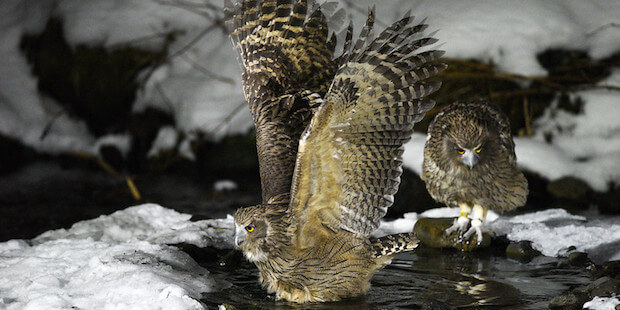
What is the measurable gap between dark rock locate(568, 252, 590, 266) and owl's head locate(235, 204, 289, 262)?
205 cm

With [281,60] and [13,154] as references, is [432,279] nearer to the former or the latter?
[281,60]

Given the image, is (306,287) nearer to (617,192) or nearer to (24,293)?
(24,293)

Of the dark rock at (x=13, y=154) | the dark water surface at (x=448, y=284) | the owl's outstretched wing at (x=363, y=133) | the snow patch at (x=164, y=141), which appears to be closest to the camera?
the owl's outstretched wing at (x=363, y=133)

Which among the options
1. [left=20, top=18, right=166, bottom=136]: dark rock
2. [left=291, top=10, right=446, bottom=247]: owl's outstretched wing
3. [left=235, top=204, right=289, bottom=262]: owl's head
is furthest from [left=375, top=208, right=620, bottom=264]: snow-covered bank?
[left=20, top=18, right=166, bottom=136]: dark rock

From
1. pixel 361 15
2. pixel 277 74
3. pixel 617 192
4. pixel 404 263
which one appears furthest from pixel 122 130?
pixel 617 192

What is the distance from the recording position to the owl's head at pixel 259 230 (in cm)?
365

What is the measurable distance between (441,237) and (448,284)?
0.93 m

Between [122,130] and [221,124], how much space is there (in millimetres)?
1536

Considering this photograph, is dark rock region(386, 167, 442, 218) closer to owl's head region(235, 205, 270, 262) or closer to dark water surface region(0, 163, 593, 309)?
dark water surface region(0, 163, 593, 309)

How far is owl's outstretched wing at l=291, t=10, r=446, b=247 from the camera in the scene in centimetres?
334

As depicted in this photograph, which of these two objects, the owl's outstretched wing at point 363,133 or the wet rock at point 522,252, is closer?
the owl's outstretched wing at point 363,133

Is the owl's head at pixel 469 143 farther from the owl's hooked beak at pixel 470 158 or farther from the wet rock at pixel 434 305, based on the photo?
the wet rock at pixel 434 305

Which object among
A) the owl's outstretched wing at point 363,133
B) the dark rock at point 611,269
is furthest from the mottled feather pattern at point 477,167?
the owl's outstretched wing at point 363,133

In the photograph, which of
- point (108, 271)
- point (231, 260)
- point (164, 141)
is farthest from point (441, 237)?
point (164, 141)
